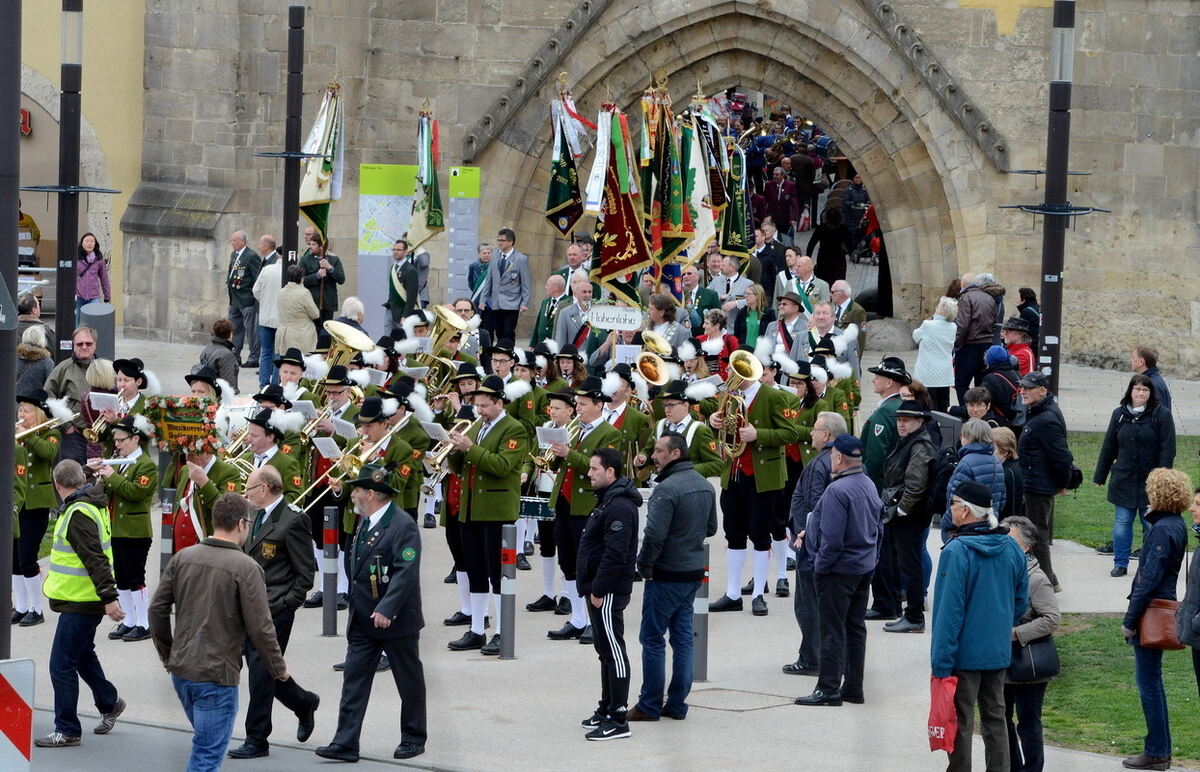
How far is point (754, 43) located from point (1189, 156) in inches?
225

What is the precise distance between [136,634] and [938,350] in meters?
8.95

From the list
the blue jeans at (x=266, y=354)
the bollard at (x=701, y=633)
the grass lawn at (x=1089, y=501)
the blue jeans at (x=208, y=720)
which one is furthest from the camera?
the blue jeans at (x=266, y=354)

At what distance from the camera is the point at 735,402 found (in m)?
14.0

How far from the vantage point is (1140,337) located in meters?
24.9

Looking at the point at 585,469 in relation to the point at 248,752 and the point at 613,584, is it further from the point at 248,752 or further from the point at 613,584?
the point at 248,752

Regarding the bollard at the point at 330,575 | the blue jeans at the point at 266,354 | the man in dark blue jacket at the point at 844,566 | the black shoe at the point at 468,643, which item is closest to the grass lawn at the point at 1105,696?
the man in dark blue jacket at the point at 844,566

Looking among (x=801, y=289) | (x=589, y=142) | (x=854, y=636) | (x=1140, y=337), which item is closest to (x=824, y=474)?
(x=854, y=636)

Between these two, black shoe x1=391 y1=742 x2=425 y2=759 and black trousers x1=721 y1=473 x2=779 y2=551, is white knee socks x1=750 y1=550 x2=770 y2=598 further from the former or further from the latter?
black shoe x1=391 y1=742 x2=425 y2=759

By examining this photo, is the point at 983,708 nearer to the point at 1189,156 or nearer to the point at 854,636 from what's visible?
the point at 854,636

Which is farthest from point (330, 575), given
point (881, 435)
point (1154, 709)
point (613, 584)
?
point (1154, 709)

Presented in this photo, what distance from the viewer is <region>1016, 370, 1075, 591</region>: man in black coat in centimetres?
1413

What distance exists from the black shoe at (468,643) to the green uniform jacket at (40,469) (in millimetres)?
3246

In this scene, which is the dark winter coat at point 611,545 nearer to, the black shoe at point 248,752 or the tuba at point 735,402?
the black shoe at point 248,752

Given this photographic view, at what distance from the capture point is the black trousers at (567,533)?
43.4 ft
